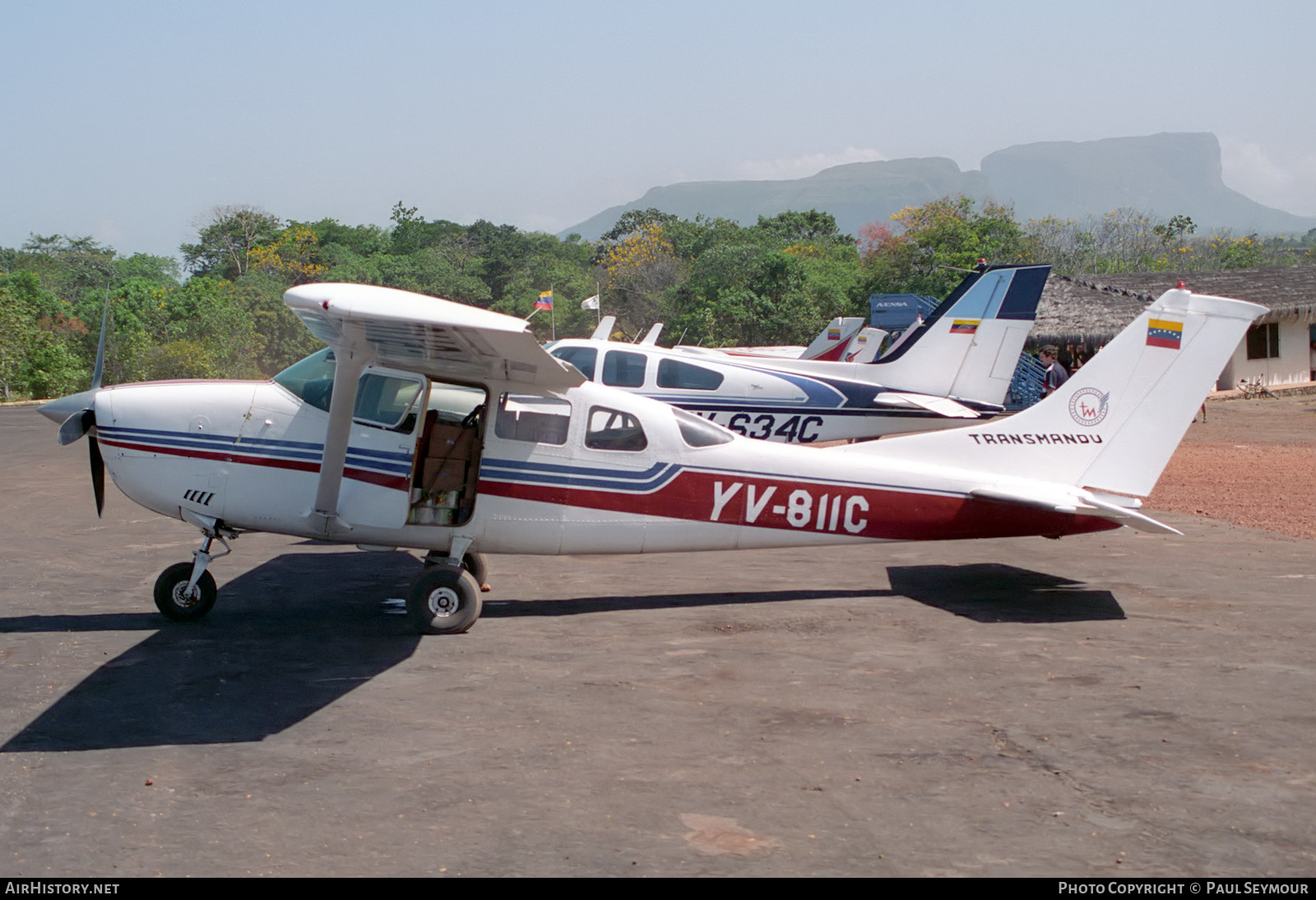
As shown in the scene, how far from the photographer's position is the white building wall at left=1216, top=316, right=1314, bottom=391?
126ft

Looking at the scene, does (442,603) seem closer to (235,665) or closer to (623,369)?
(235,665)

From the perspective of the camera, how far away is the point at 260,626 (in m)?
8.55

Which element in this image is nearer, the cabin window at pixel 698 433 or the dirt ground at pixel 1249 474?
the cabin window at pixel 698 433

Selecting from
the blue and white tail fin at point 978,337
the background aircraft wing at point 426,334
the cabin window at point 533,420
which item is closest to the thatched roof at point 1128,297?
the blue and white tail fin at point 978,337

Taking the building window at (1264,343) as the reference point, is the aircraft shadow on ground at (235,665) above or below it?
below

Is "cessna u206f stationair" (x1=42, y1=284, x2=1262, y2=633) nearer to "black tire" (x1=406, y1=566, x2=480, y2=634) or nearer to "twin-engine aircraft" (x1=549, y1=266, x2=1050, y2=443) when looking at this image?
"black tire" (x1=406, y1=566, x2=480, y2=634)

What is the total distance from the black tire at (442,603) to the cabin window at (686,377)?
6.45m

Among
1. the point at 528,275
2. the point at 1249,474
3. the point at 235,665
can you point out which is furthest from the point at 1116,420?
the point at 528,275

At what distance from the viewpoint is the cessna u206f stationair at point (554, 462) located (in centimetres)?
845

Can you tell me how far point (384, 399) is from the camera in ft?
28.2

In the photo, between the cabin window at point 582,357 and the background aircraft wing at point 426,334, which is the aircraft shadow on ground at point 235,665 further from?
the cabin window at point 582,357

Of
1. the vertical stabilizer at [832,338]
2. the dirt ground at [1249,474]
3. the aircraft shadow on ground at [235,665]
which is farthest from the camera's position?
the vertical stabilizer at [832,338]

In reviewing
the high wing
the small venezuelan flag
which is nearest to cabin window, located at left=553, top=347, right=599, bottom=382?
the high wing
